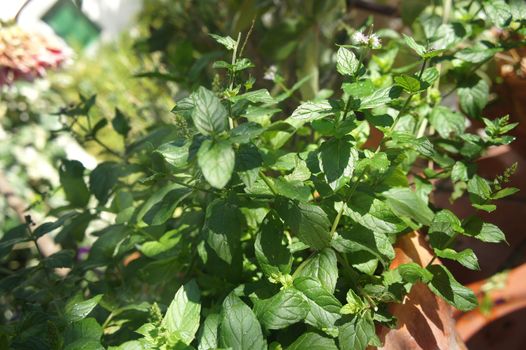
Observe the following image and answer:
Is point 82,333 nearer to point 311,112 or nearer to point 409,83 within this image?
point 311,112

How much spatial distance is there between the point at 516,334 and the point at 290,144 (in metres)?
0.65

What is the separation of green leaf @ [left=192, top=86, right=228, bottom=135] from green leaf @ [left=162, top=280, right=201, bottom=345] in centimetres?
21

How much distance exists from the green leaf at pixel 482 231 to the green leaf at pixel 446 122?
216 millimetres

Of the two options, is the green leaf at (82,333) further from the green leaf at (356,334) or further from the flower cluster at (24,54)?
the flower cluster at (24,54)

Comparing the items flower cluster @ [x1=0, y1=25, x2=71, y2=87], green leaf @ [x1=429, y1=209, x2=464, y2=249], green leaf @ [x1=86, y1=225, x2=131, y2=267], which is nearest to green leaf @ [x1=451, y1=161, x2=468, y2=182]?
green leaf @ [x1=429, y1=209, x2=464, y2=249]

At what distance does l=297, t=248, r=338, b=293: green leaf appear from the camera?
0.63m

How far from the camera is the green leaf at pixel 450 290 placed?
646 millimetres

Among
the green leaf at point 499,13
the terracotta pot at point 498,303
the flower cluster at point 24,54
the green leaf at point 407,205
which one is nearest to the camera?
the green leaf at point 407,205

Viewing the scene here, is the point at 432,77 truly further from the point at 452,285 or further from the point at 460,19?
the point at 460,19

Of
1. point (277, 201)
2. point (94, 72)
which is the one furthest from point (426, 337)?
point (94, 72)

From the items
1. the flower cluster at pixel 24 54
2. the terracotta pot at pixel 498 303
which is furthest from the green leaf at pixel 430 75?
the flower cluster at pixel 24 54

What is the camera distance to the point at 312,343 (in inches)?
23.9

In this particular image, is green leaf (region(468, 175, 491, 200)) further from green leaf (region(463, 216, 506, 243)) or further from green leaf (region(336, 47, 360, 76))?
green leaf (region(336, 47, 360, 76))

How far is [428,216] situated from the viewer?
731 mm
